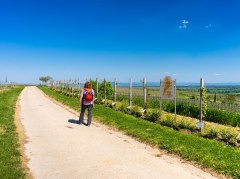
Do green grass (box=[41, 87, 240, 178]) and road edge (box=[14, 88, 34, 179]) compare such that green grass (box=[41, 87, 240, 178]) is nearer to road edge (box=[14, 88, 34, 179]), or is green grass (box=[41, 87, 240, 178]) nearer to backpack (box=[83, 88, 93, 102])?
backpack (box=[83, 88, 93, 102])

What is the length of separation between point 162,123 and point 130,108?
4298 mm

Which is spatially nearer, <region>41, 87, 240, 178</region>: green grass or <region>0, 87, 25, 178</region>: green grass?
<region>0, 87, 25, 178</region>: green grass

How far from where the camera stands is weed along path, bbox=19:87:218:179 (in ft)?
20.0

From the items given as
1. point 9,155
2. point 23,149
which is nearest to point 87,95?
point 23,149

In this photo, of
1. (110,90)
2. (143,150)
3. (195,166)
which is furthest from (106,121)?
(110,90)

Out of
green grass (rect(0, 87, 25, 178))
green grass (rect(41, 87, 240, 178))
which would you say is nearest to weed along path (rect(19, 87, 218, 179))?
green grass (rect(0, 87, 25, 178))

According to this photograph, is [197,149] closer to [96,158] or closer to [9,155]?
[96,158]

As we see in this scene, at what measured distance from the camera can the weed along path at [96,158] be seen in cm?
610

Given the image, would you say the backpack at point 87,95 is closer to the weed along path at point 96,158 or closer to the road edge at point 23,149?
the weed along path at point 96,158

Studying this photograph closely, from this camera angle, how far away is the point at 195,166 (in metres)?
6.88

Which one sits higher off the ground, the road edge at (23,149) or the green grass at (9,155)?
the green grass at (9,155)

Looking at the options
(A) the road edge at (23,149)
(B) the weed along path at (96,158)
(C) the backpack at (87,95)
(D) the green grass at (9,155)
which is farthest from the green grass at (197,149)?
(D) the green grass at (9,155)

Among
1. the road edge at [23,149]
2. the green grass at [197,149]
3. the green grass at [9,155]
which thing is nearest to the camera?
the green grass at [9,155]

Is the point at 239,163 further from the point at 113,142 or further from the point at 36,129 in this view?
the point at 36,129
